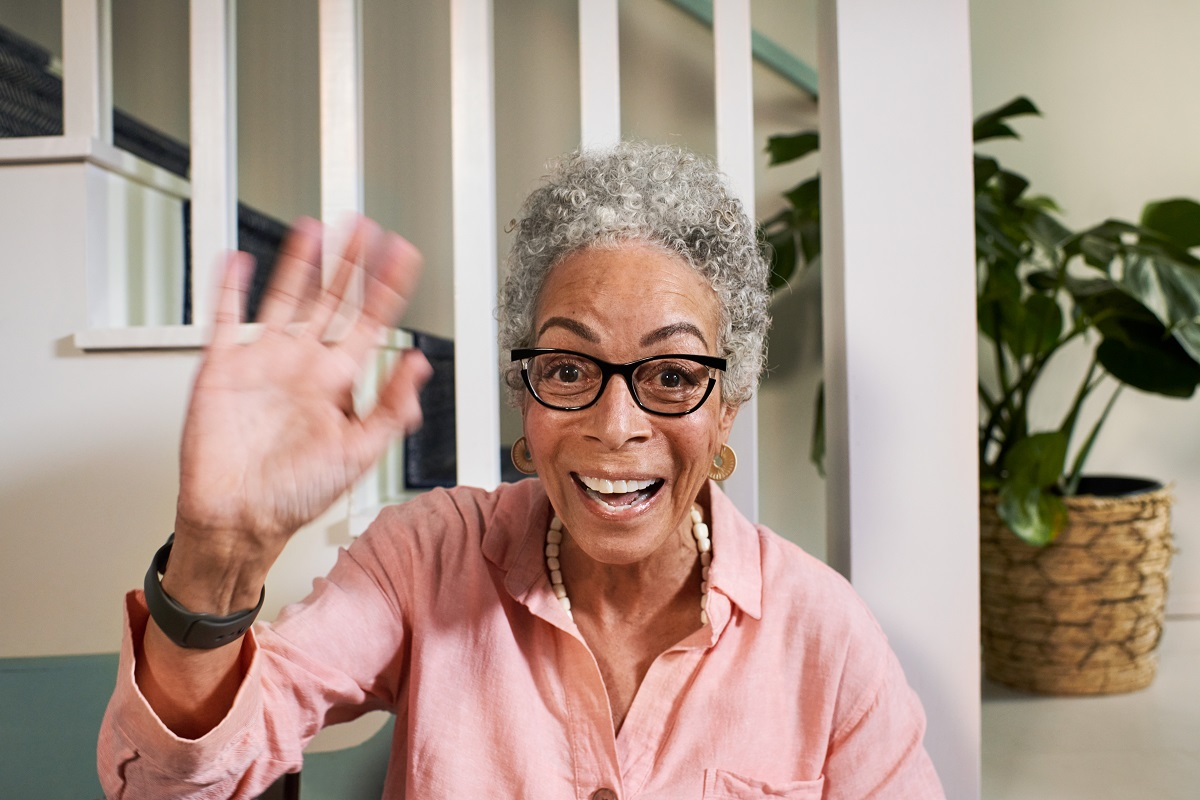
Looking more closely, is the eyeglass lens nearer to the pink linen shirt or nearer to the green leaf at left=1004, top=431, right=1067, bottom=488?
the pink linen shirt

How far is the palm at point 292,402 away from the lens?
2.48 ft

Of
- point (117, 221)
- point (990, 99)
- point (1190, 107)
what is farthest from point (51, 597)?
point (1190, 107)

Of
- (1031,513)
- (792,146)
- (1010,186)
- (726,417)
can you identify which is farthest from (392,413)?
(1010,186)

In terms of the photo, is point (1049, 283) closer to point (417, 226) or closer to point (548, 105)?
point (548, 105)

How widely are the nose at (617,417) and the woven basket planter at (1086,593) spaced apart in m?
1.52

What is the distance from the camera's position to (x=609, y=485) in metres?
0.98

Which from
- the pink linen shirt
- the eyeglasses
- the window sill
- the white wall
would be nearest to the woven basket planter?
the white wall

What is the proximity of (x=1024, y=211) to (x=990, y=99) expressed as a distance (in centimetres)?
79

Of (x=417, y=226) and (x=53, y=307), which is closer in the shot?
(x=53, y=307)

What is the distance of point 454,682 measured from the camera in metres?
1.06

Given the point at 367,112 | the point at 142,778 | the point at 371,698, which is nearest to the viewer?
the point at 142,778

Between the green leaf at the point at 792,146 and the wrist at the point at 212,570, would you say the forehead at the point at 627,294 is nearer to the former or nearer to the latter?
the wrist at the point at 212,570

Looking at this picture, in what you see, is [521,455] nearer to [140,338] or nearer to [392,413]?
[392,413]

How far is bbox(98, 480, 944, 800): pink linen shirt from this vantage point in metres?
1.00
